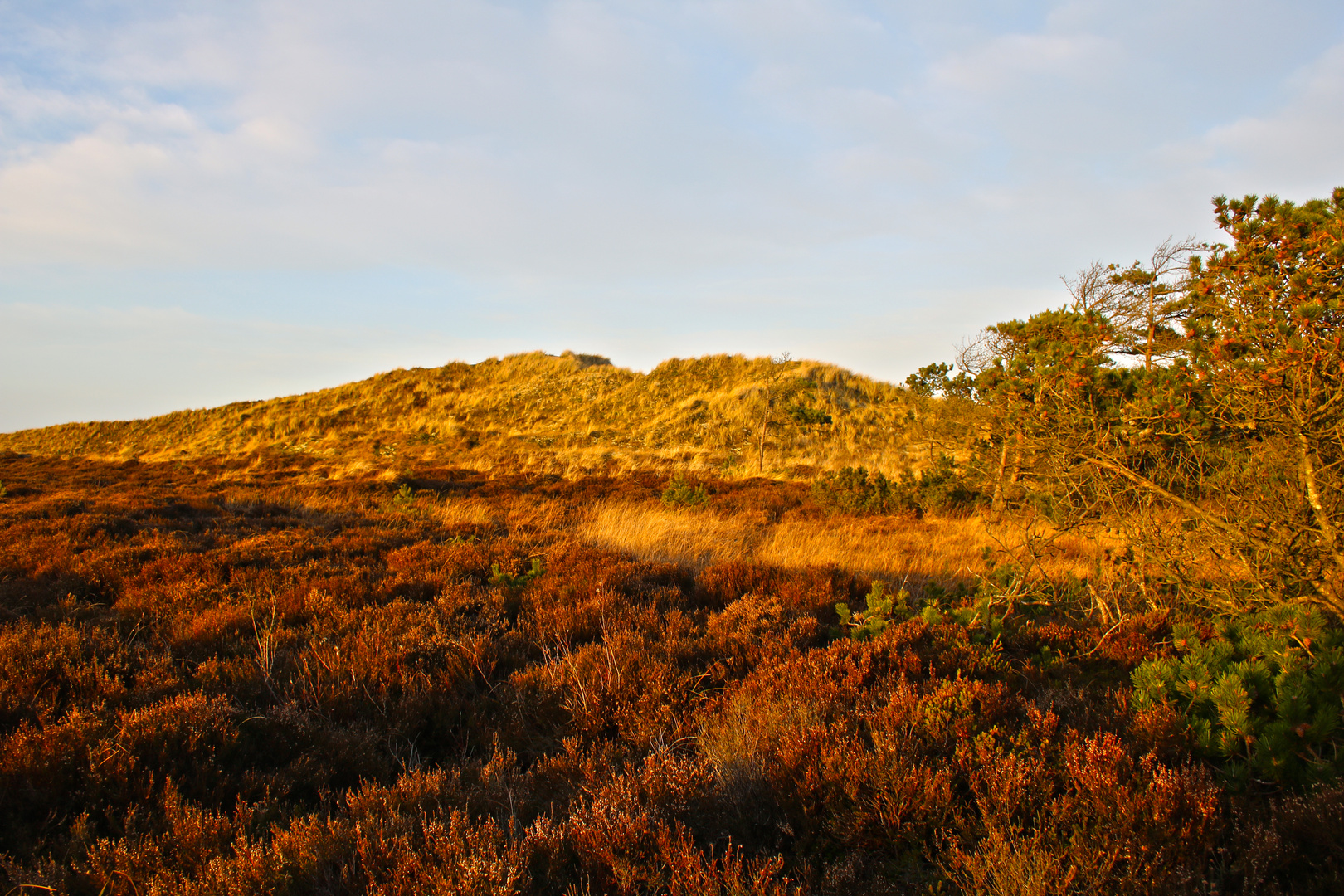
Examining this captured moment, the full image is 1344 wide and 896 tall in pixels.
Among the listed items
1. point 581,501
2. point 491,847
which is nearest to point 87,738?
point 491,847

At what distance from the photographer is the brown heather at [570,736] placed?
1944 millimetres

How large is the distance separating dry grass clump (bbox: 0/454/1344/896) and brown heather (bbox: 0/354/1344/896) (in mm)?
17

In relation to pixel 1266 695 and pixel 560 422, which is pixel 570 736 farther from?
pixel 560 422

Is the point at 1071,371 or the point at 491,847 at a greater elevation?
the point at 1071,371

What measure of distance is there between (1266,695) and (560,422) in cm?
3047

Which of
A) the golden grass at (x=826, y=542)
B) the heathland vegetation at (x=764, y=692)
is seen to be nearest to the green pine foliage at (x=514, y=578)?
the heathland vegetation at (x=764, y=692)

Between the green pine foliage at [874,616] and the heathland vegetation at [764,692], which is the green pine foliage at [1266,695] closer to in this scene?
the heathland vegetation at [764,692]

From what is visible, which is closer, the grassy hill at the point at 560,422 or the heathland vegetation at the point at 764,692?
the heathland vegetation at the point at 764,692

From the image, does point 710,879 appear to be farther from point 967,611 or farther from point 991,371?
point 991,371

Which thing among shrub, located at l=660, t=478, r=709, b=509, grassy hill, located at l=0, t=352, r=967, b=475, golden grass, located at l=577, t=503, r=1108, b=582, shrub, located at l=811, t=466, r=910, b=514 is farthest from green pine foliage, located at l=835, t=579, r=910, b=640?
grassy hill, located at l=0, t=352, r=967, b=475

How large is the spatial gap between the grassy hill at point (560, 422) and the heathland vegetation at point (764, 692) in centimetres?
1611

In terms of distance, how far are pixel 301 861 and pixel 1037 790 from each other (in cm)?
265

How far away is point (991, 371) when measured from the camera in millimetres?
10766

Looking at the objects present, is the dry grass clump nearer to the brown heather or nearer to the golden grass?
the brown heather
